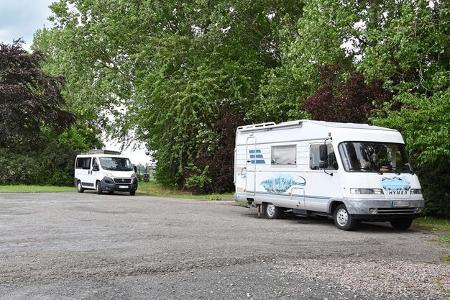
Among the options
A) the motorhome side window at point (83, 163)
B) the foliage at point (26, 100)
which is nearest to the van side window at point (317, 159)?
the motorhome side window at point (83, 163)

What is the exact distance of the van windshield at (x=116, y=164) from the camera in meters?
29.4

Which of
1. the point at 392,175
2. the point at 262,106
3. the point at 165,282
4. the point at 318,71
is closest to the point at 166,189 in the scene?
the point at 262,106

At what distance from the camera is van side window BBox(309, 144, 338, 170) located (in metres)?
14.4

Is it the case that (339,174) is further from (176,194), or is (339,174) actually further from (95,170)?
Answer: (95,170)

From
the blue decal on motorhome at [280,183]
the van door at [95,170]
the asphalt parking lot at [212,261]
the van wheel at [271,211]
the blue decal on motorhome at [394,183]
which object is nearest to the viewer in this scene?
the asphalt parking lot at [212,261]

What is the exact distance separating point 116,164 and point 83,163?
99.6 inches

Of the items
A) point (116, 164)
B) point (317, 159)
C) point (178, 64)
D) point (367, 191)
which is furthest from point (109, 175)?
point (367, 191)

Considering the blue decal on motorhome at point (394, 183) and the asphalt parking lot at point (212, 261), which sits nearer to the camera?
the asphalt parking lot at point (212, 261)

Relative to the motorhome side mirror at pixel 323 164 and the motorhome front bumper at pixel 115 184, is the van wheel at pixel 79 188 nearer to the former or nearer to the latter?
the motorhome front bumper at pixel 115 184

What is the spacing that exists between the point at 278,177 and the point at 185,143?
13.9 metres

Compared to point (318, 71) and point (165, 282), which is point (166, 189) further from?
point (165, 282)

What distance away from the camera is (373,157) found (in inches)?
560

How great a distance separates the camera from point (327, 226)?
14773 mm

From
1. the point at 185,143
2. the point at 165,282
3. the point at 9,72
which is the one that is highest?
the point at 9,72
